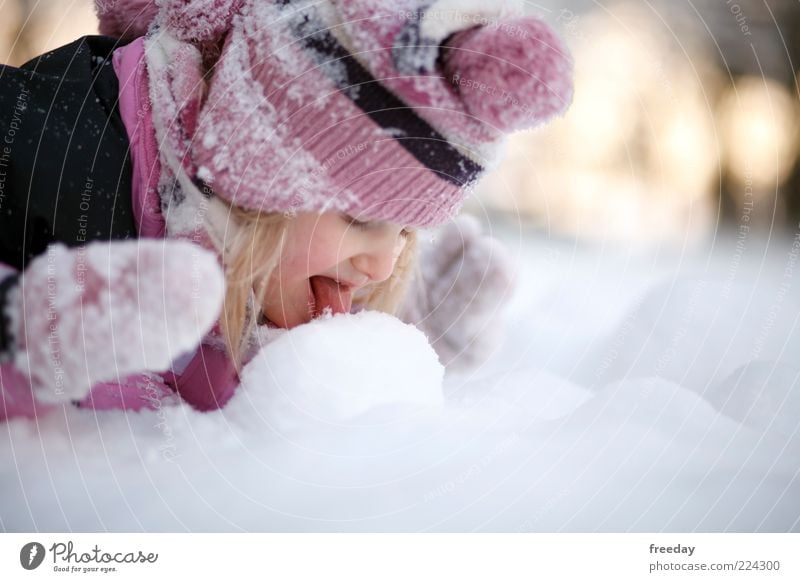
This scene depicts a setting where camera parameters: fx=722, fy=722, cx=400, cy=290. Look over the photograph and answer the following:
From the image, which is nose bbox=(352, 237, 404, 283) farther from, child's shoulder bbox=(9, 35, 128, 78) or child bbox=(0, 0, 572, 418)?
child's shoulder bbox=(9, 35, 128, 78)

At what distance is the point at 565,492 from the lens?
52 cm

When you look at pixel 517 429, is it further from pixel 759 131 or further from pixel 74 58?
pixel 74 58

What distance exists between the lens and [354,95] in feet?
1.44

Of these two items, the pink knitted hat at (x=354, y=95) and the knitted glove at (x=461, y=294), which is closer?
the pink knitted hat at (x=354, y=95)

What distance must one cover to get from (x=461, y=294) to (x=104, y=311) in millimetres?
276

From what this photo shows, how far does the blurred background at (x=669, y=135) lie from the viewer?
1.72 feet

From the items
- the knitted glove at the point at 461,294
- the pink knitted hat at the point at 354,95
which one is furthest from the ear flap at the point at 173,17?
the knitted glove at the point at 461,294

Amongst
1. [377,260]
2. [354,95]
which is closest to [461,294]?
[377,260]

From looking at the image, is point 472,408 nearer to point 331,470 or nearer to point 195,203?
point 331,470

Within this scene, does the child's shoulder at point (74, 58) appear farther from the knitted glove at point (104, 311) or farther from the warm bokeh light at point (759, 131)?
the warm bokeh light at point (759, 131)

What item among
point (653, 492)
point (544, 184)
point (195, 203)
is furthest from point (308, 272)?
point (653, 492)

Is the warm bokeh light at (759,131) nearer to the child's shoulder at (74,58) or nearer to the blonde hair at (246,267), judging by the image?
the blonde hair at (246,267)

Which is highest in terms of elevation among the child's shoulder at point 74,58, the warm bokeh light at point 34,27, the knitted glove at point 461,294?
the warm bokeh light at point 34,27

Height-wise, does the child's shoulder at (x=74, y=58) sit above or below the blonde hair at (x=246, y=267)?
above
